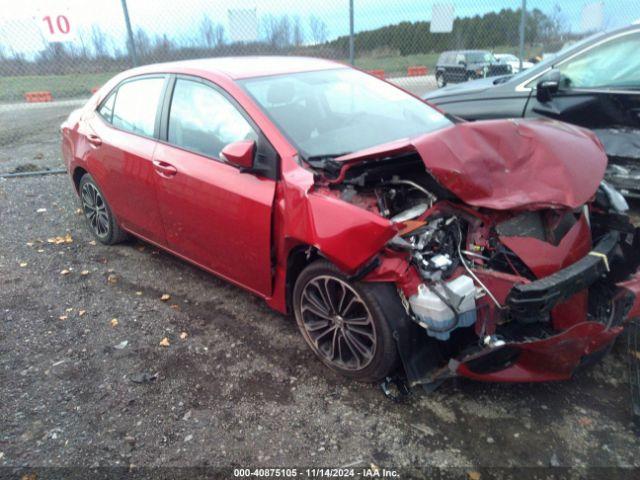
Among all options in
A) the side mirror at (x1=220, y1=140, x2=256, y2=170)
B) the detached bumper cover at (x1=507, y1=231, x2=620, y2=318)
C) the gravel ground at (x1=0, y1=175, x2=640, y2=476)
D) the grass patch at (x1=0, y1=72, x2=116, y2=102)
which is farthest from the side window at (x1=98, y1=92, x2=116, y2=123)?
the grass patch at (x1=0, y1=72, x2=116, y2=102)

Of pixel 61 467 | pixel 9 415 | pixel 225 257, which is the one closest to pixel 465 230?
pixel 225 257

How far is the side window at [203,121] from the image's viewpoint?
10.6 ft

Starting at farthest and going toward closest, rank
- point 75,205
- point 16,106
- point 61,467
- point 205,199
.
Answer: point 16,106 < point 75,205 < point 205,199 < point 61,467

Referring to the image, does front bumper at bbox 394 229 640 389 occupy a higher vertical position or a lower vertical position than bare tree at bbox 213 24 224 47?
lower

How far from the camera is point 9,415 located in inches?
110

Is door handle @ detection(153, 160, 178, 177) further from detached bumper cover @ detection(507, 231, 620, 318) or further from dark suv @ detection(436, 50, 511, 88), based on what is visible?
dark suv @ detection(436, 50, 511, 88)

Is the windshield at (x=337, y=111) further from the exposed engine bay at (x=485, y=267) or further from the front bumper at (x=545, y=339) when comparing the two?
the front bumper at (x=545, y=339)

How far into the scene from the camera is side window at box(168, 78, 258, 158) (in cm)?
323

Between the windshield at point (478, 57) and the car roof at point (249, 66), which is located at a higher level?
the car roof at point (249, 66)

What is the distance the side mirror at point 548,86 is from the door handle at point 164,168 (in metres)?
3.48

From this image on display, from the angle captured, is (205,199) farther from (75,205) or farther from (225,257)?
(75,205)

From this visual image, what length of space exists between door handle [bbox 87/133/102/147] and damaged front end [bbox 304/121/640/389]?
8.20 ft

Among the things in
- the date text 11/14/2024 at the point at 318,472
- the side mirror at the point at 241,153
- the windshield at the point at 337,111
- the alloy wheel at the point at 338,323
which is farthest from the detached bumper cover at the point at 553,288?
the side mirror at the point at 241,153

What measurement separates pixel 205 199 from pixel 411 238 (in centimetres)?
145
